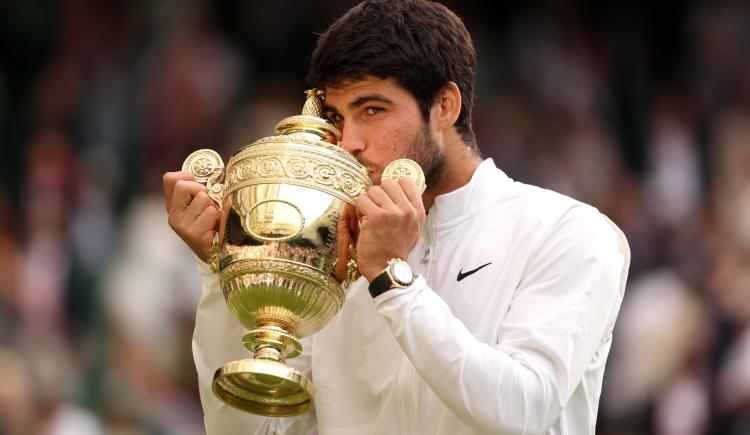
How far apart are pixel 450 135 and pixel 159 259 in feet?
13.5

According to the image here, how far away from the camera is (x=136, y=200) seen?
27.2 ft

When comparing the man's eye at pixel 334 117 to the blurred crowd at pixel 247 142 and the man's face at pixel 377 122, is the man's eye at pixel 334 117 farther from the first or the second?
the blurred crowd at pixel 247 142

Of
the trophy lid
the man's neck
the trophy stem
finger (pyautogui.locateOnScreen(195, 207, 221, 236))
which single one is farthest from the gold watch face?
the man's neck

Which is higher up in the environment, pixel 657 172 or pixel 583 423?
pixel 657 172

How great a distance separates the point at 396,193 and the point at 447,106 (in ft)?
2.12

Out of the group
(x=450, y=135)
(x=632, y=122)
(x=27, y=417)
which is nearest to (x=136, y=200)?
(x=27, y=417)

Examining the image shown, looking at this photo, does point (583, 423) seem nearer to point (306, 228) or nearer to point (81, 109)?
point (306, 228)

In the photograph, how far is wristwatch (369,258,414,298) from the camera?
3.24m

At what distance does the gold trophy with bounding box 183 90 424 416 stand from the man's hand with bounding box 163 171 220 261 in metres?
0.09

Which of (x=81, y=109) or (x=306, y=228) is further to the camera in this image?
(x=81, y=109)

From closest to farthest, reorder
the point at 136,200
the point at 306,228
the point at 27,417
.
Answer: the point at 306,228, the point at 27,417, the point at 136,200

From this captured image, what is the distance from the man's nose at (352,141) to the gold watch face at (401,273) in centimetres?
42

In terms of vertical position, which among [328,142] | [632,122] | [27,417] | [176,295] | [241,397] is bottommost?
[241,397]

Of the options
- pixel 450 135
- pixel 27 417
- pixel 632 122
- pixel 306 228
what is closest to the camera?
pixel 306 228
